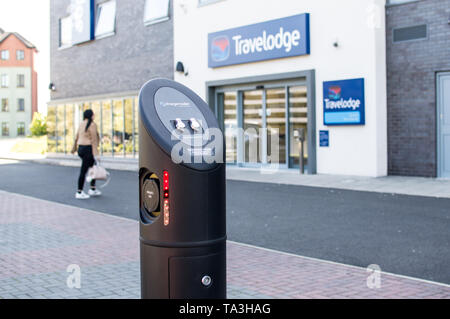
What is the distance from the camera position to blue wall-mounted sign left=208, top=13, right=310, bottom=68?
1595 centimetres

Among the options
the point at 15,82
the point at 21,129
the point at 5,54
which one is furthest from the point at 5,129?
the point at 5,54

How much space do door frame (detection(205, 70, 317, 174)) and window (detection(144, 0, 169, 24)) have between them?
3.41m

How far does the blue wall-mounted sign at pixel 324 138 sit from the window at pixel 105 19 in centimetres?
1125

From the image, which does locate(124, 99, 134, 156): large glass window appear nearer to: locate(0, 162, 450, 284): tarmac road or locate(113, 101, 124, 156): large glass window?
locate(113, 101, 124, 156): large glass window

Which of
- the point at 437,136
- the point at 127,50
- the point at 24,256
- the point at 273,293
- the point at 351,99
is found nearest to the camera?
the point at 273,293

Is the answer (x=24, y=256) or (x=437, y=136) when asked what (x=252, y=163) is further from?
(x=24, y=256)

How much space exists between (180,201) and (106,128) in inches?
879

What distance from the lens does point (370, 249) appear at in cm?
664

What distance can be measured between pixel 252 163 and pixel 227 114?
1.89 m

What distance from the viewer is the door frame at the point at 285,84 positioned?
15.9 meters

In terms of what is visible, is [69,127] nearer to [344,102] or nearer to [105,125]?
[105,125]

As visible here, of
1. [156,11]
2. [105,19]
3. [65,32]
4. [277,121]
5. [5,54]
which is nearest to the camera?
[277,121]

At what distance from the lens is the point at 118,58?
23469 millimetres
